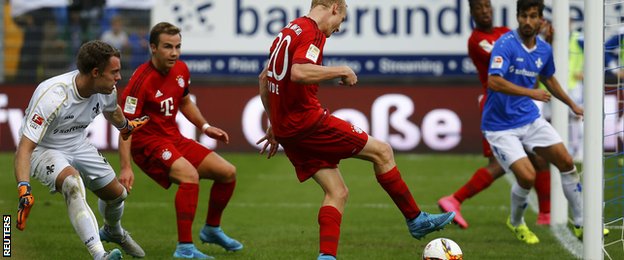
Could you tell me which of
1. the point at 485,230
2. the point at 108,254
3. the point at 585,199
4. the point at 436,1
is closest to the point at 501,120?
the point at 485,230

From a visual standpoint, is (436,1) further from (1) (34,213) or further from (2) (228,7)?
(1) (34,213)

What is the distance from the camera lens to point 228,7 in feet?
65.5

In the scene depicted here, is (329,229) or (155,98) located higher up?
(155,98)

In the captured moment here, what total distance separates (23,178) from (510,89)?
4.23 m

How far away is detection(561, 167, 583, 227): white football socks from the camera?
9711 millimetres

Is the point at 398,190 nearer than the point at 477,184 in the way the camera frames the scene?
Yes

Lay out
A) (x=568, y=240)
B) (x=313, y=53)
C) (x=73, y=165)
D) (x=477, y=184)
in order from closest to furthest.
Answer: (x=313, y=53) → (x=73, y=165) → (x=568, y=240) → (x=477, y=184)

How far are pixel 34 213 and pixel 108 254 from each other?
4523 millimetres

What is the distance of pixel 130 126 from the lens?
8.27m

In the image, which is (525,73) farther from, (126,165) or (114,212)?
(114,212)

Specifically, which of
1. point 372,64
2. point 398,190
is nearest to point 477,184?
point 398,190

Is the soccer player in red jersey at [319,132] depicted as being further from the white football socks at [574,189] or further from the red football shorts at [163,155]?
the white football socks at [574,189]

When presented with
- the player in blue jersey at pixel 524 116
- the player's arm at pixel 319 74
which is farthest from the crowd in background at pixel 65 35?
the player's arm at pixel 319 74

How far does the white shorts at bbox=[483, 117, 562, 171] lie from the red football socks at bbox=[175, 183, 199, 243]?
2.76 m
